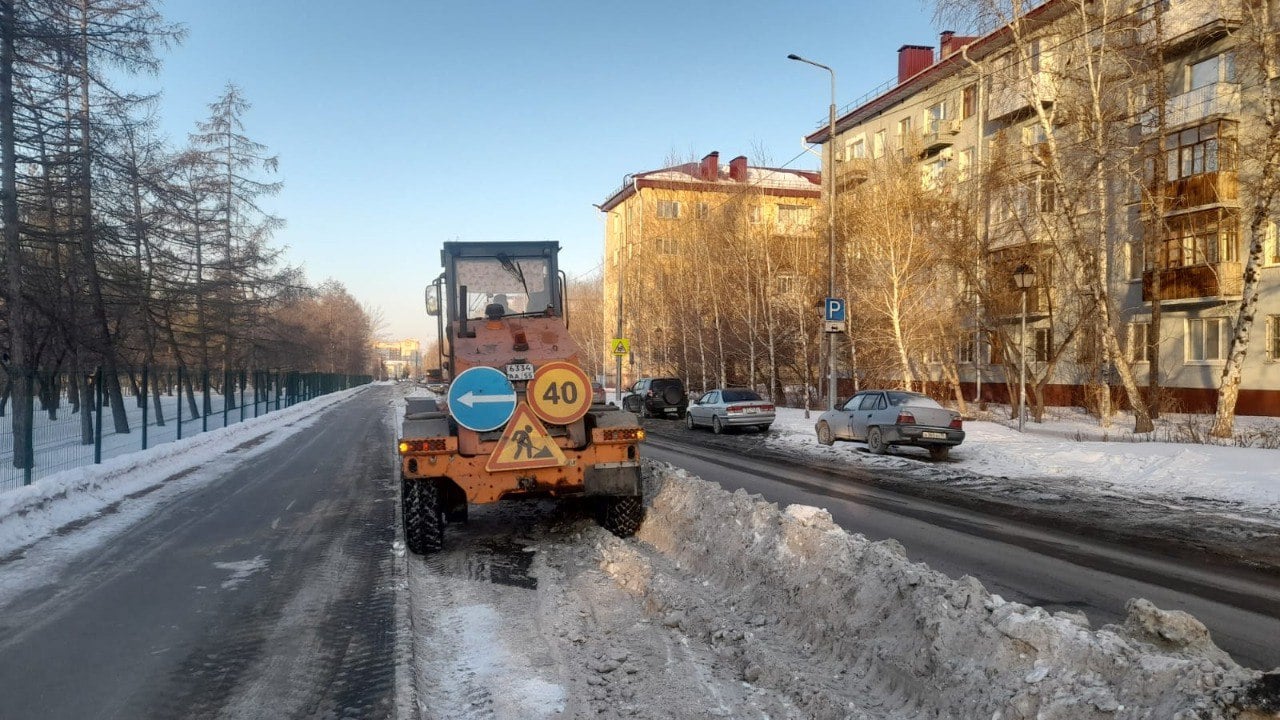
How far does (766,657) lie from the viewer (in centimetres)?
452

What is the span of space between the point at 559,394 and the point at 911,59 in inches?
1594

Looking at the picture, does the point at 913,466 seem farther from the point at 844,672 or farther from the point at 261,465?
the point at 261,465

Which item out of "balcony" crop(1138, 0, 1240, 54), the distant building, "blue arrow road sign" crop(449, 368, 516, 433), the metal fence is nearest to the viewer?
"blue arrow road sign" crop(449, 368, 516, 433)

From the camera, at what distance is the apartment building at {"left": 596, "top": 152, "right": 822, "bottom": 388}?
3294 cm

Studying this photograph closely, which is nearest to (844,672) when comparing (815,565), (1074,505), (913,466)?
(815,565)

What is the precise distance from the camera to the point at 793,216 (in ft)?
111

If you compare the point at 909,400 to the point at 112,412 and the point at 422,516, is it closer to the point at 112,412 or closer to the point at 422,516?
the point at 422,516

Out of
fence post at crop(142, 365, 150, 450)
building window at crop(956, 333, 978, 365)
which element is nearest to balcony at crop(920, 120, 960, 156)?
building window at crop(956, 333, 978, 365)

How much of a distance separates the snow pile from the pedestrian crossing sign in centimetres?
140

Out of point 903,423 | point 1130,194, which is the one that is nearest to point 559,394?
point 903,423

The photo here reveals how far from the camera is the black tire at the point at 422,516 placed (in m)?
7.36

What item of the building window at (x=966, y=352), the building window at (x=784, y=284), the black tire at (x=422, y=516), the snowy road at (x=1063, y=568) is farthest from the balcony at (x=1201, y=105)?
the black tire at (x=422, y=516)

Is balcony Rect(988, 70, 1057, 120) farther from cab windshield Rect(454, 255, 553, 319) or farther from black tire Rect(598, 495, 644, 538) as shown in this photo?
black tire Rect(598, 495, 644, 538)

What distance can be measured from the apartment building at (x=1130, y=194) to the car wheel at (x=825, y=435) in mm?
5536
